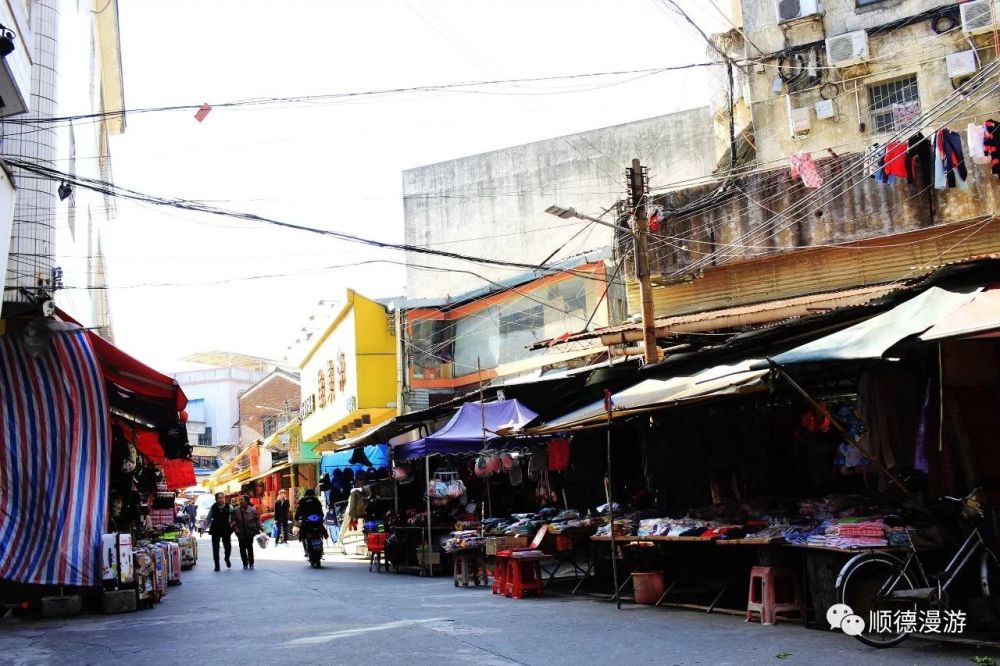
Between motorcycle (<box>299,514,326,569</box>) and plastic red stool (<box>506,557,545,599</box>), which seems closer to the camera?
plastic red stool (<box>506,557,545,599</box>)

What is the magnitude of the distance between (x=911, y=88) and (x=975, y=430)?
15064mm

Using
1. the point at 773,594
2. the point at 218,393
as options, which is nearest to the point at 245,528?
the point at 773,594

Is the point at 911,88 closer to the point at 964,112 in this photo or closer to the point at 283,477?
the point at 964,112

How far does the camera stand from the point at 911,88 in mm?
21406

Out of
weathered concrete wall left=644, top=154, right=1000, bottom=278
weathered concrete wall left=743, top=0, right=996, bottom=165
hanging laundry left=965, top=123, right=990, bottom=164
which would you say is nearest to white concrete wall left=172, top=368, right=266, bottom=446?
weathered concrete wall left=644, top=154, right=1000, bottom=278

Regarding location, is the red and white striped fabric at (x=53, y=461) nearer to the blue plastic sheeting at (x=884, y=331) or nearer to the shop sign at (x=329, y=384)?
the blue plastic sheeting at (x=884, y=331)

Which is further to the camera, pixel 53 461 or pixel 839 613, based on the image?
pixel 53 461

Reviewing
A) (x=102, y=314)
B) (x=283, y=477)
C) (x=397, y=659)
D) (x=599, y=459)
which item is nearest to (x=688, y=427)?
(x=599, y=459)

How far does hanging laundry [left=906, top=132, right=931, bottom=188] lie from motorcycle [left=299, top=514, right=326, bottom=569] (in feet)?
48.3

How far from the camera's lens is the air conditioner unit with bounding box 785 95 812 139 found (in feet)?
72.4

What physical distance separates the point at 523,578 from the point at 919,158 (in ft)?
38.0

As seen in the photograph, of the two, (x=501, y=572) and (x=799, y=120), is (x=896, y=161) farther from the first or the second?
(x=501, y=572)

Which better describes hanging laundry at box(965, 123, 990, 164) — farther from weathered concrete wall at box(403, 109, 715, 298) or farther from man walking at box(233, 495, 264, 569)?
man walking at box(233, 495, 264, 569)

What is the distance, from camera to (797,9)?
22438 millimetres
